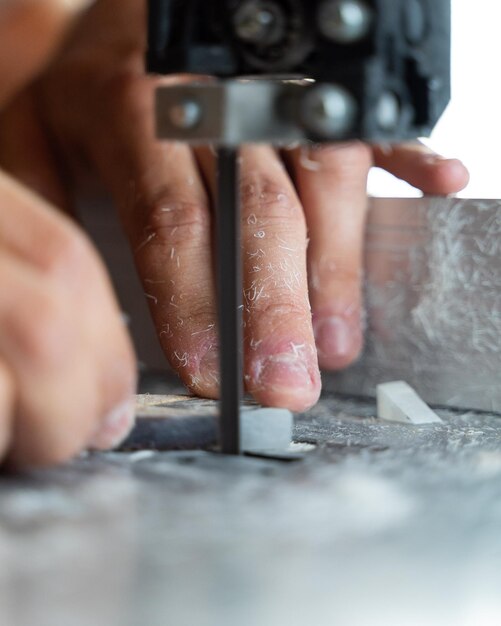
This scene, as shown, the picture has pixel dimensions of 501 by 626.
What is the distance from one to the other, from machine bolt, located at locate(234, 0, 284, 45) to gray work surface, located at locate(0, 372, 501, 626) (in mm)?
206

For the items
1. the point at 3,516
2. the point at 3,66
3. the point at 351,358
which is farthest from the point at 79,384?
the point at 3,66

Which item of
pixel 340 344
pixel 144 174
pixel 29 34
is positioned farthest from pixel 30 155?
pixel 340 344

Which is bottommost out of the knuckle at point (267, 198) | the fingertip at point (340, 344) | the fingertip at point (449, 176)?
the fingertip at point (340, 344)

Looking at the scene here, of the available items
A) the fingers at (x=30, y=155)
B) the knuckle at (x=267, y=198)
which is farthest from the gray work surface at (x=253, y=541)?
the fingers at (x=30, y=155)

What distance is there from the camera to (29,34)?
1.03 meters

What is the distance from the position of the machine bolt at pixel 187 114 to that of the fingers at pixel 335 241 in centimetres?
37

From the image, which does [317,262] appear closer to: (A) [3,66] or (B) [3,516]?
(A) [3,66]

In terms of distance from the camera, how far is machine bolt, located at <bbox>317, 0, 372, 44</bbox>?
390 millimetres

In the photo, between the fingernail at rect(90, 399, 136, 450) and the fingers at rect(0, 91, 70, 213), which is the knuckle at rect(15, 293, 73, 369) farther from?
the fingers at rect(0, 91, 70, 213)

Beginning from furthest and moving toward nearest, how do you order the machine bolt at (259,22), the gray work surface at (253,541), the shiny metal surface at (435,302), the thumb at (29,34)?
1. the thumb at (29,34)
2. the shiny metal surface at (435,302)
3. the machine bolt at (259,22)
4. the gray work surface at (253,541)

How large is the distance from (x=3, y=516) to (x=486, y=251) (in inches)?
18.6

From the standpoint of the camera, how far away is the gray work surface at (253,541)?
0.30 meters

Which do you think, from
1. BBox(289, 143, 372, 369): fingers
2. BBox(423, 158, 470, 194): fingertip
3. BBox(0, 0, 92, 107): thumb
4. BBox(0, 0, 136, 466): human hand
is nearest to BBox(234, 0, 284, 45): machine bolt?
BBox(0, 0, 136, 466): human hand

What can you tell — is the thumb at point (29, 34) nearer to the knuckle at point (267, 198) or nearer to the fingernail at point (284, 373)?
the knuckle at point (267, 198)
